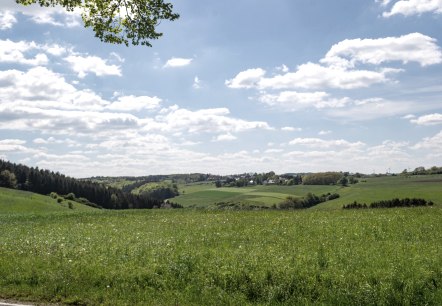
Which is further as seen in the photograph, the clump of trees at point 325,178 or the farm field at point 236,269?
the clump of trees at point 325,178

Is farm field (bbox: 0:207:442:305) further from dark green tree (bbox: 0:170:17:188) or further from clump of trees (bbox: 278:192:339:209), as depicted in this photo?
dark green tree (bbox: 0:170:17:188)

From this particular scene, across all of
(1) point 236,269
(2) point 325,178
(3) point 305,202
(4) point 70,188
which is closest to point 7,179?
(4) point 70,188

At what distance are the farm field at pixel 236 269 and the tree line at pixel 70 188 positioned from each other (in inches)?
5266

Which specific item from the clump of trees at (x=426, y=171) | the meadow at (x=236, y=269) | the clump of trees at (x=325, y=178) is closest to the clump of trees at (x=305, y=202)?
the clump of trees at (x=325, y=178)

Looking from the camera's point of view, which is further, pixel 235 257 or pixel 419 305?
pixel 235 257

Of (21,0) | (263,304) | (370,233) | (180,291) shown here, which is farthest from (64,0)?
(370,233)

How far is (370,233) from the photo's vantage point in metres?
20.3

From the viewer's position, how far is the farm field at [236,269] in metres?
11.4

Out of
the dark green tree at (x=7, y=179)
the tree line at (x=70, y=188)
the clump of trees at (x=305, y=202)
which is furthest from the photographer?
the tree line at (x=70, y=188)

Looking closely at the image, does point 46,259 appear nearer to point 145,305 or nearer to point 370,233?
point 145,305

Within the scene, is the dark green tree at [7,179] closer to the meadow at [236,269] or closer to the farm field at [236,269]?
the meadow at [236,269]

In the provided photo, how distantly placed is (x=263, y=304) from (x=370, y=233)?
36.8ft

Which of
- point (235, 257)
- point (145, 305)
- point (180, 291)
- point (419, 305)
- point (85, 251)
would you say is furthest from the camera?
point (85, 251)

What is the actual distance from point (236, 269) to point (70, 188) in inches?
5936
